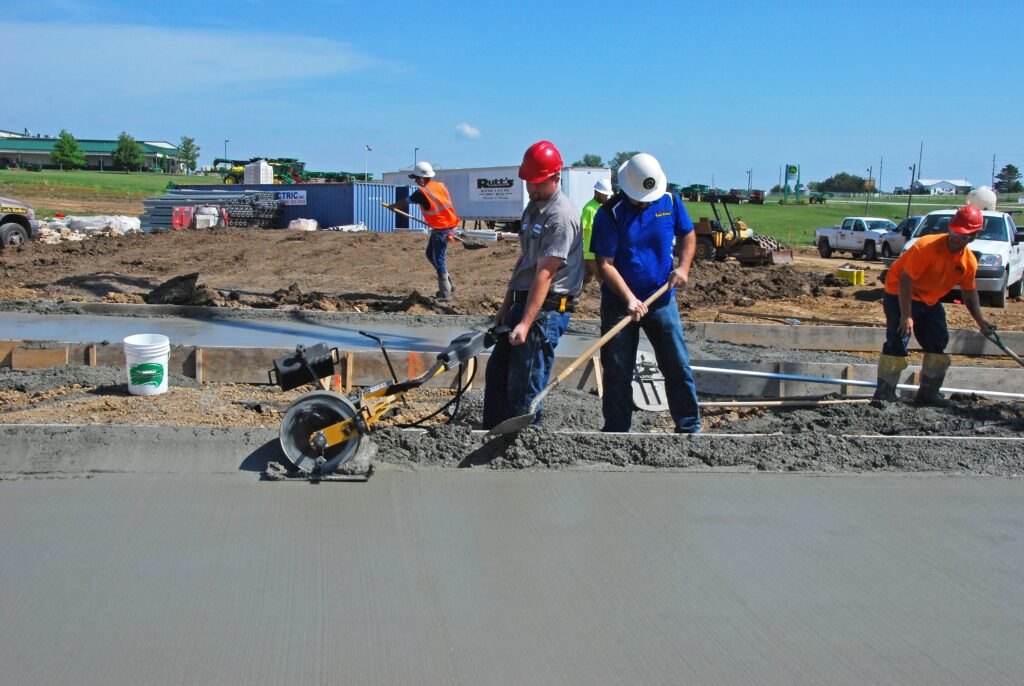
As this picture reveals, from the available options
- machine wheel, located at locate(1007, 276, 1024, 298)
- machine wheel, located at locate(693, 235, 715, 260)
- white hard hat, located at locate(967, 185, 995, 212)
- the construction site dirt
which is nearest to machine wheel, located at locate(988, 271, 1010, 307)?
the construction site dirt

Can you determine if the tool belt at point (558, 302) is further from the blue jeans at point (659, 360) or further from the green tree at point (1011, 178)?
the green tree at point (1011, 178)

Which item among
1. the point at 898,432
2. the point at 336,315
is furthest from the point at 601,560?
the point at 336,315

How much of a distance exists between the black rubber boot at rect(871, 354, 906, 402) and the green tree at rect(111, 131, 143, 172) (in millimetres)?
91673

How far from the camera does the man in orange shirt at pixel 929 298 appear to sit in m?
5.96

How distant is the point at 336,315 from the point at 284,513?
6.56 meters

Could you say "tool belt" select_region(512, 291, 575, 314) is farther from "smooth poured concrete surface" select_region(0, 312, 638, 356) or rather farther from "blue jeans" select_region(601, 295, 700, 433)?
"smooth poured concrete surface" select_region(0, 312, 638, 356)

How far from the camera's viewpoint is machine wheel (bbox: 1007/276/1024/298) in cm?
1577

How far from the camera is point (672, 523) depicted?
3.95 metres

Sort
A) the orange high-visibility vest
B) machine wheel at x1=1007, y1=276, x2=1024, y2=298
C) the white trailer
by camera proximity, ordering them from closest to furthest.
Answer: the orange high-visibility vest
machine wheel at x1=1007, y1=276, x2=1024, y2=298
the white trailer

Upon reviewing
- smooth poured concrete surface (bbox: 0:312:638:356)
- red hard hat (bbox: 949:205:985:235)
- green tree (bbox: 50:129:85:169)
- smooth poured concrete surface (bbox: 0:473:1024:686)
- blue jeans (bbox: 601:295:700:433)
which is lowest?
smooth poured concrete surface (bbox: 0:473:1024:686)

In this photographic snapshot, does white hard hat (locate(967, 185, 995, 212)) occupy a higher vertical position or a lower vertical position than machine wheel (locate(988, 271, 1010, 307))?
higher

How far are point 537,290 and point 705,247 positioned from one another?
55.5ft

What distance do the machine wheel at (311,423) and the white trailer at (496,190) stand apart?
75.8ft

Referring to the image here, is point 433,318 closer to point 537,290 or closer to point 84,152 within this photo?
point 537,290
